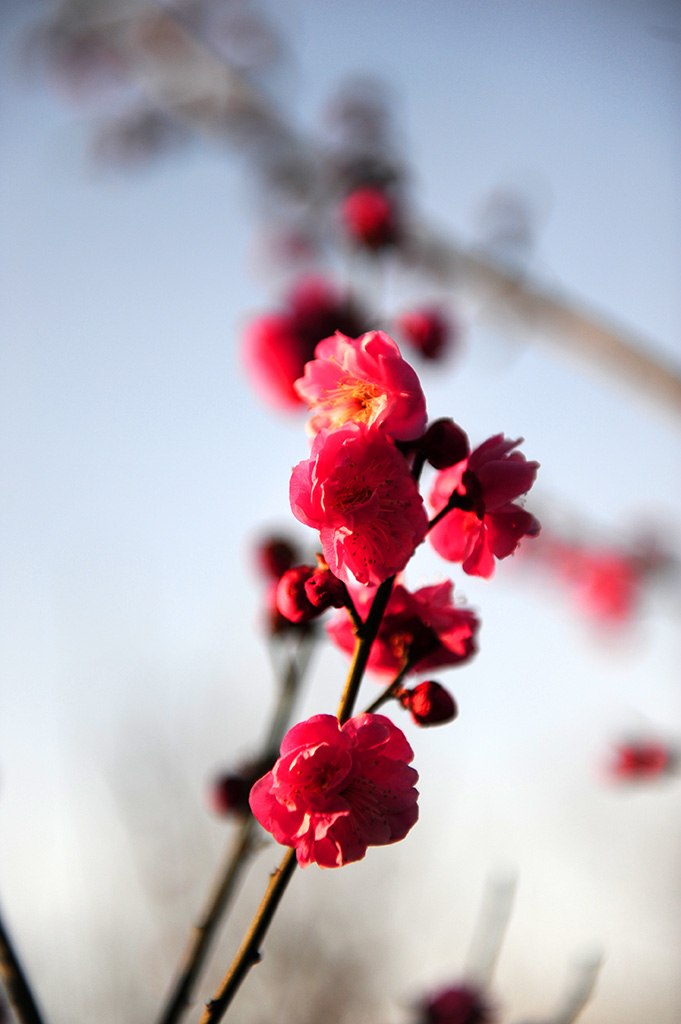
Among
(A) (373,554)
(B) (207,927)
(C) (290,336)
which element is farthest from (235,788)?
(C) (290,336)

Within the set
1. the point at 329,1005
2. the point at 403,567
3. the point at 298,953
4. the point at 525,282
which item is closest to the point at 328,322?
the point at 525,282

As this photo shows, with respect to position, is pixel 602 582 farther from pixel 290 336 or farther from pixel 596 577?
pixel 290 336

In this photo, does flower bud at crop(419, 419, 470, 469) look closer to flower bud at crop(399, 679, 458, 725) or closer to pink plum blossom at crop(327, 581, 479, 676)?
pink plum blossom at crop(327, 581, 479, 676)

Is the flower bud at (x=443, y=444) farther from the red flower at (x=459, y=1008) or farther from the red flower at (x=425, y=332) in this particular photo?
the red flower at (x=459, y=1008)

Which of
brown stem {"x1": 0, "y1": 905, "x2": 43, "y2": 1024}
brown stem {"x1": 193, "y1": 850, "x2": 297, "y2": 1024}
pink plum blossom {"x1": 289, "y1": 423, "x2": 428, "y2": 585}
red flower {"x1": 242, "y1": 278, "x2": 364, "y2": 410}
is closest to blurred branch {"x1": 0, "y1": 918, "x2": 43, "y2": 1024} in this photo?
brown stem {"x1": 0, "y1": 905, "x2": 43, "y2": 1024}

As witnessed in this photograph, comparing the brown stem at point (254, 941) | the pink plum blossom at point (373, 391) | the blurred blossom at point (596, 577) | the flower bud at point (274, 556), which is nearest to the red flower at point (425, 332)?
the flower bud at point (274, 556)

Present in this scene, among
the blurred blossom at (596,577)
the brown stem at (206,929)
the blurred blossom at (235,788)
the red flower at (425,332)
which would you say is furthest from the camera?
the blurred blossom at (596,577)
